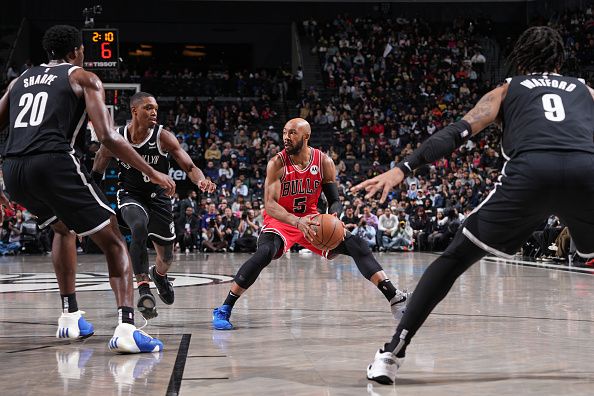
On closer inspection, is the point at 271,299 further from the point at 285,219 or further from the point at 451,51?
the point at 451,51

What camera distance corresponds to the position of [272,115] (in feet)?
90.3

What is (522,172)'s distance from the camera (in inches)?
155

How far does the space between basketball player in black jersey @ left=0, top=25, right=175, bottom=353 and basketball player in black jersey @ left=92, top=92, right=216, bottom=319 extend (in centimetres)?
152

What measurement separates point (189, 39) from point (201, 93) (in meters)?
6.22

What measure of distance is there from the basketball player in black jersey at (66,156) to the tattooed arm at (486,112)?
196cm

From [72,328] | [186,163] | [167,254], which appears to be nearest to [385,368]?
[72,328]

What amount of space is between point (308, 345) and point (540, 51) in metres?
2.35

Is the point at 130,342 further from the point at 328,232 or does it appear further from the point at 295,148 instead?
the point at 295,148

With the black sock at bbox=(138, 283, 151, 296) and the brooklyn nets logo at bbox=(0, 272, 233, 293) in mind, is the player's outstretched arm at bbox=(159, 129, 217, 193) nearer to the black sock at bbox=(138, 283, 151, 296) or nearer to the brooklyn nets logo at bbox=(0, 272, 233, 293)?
the black sock at bbox=(138, 283, 151, 296)

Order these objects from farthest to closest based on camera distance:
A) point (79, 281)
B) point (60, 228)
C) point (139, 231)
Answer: point (79, 281) → point (139, 231) → point (60, 228)

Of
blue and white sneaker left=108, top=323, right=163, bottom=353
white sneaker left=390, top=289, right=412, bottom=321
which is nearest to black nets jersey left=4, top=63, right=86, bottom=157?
blue and white sneaker left=108, top=323, right=163, bottom=353

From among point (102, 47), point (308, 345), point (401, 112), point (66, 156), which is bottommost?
point (308, 345)

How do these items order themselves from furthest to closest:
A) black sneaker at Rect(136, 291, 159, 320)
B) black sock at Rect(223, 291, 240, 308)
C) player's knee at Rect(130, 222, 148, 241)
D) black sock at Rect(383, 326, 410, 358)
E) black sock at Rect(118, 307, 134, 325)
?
player's knee at Rect(130, 222, 148, 241)
black sock at Rect(223, 291, 240, 308)
black sneaker at Rect(136, 291, 159, 320)
black sock at Rect(118, 307, 134, 325)
black sock at Rect(383, 326, 410, 358)

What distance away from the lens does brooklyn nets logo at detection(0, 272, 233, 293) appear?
9586 millimetres
